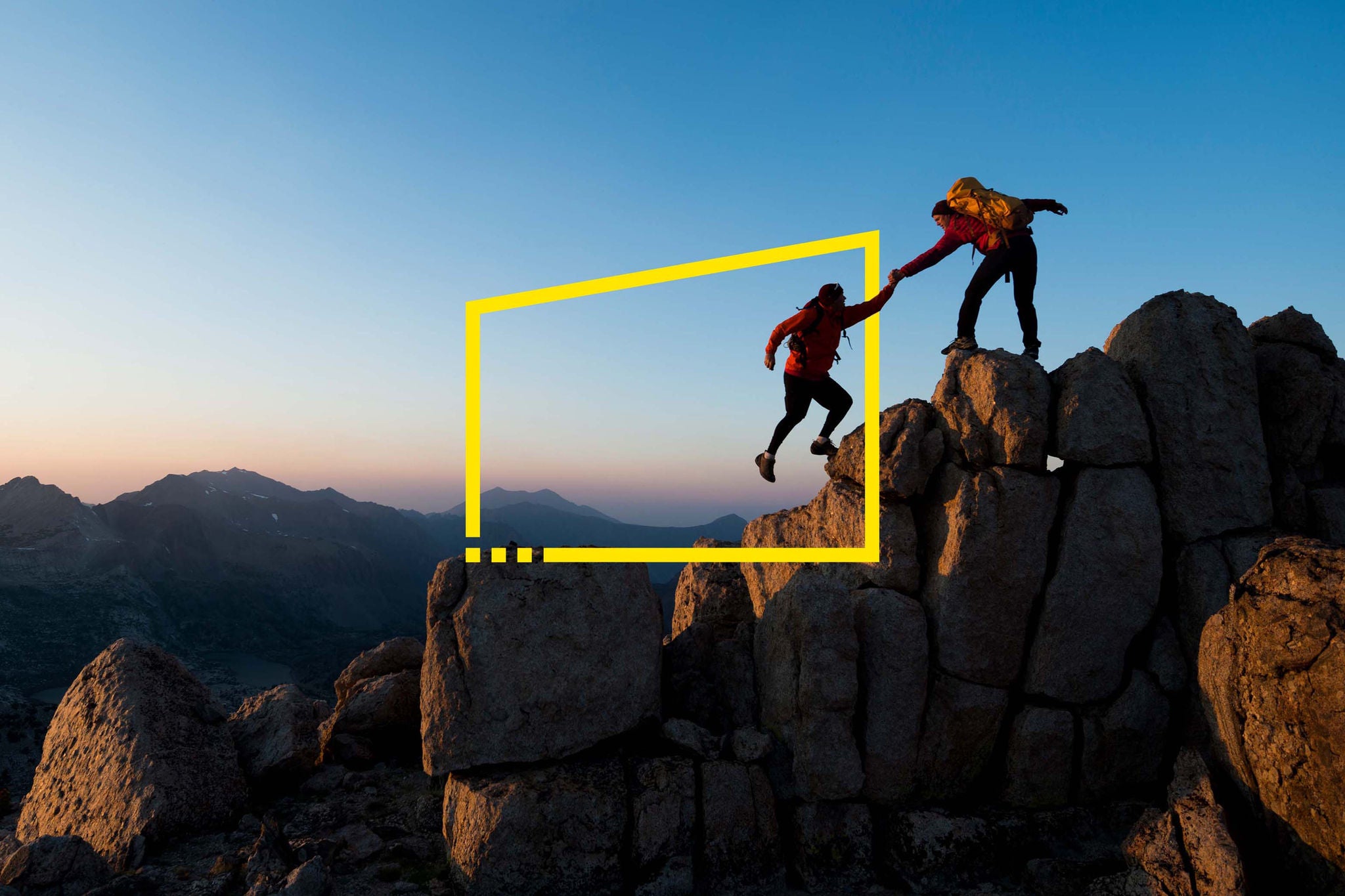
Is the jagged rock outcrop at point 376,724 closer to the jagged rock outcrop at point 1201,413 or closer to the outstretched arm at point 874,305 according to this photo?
the outstretched arm at point 874,305

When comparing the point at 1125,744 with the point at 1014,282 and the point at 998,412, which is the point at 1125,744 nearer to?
the point at 998,412

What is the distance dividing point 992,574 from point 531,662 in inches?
376

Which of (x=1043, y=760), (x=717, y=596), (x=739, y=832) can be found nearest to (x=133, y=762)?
(x=739, y=832)

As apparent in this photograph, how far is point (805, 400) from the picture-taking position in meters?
14.3

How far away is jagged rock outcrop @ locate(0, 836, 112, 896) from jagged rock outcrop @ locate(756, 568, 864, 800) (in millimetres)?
13177

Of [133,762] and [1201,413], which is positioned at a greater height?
[1201,413]

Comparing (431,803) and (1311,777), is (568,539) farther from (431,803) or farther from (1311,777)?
(1311,777)

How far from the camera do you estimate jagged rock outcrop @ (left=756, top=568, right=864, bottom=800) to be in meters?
13.6

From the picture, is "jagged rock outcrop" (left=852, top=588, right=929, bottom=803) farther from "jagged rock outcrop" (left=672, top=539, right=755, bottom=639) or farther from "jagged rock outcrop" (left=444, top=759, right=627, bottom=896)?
"jagged rock outcrop" (left=444, top=759, right=627, bottom=896)

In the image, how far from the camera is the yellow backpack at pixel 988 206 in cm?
1424

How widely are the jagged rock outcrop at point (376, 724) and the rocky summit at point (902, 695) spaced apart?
2437mm

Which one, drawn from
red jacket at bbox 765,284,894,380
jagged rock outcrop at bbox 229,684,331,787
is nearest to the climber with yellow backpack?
red jacket at bbox 765,284,894,380

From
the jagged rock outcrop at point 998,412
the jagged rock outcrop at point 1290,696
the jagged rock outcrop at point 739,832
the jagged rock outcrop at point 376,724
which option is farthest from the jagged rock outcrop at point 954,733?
the jagged rock outcrop at point 376,724

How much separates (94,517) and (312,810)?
21992cm
